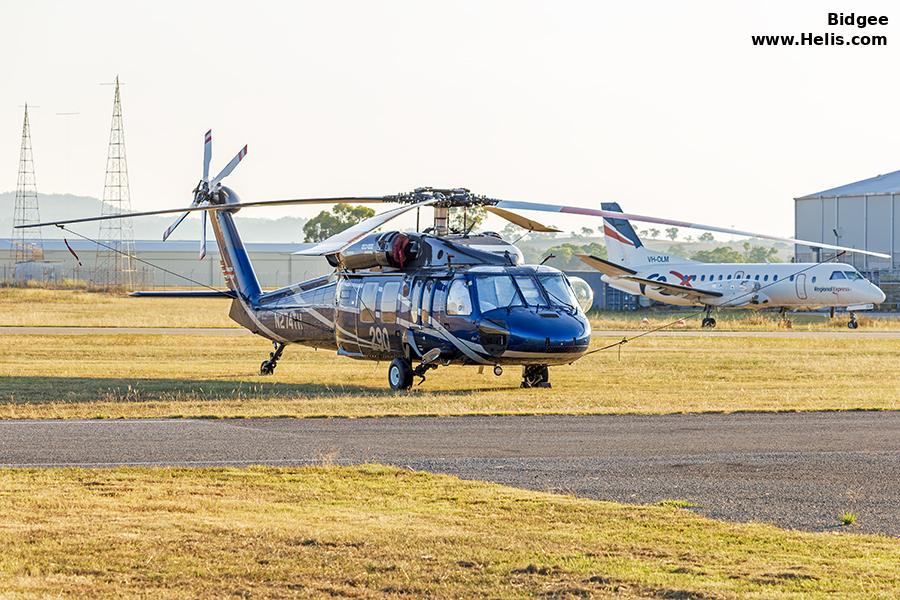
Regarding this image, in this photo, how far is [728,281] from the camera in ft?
214

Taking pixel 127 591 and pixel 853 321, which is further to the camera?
pixel 853 321

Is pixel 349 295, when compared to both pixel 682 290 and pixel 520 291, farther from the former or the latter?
pixel 682 290

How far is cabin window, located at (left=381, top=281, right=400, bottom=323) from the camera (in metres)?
26.3

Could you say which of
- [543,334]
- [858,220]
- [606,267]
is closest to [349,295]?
[543,334]

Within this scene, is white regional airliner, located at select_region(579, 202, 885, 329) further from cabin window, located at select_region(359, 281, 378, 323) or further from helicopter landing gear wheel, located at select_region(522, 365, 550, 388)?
cabin window, located at select_region(359, 281, 378, 323)

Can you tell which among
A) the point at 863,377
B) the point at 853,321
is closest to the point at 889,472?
the point at 863,377

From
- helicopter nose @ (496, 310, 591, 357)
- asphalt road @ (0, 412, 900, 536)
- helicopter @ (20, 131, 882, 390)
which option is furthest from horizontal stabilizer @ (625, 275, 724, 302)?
asphalt road @ (0, 412, 900, 536)

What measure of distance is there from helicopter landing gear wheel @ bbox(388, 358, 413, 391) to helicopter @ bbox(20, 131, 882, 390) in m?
0.02

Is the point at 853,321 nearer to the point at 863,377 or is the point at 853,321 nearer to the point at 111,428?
the point at 863,377

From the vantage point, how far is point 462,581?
9.12 meters

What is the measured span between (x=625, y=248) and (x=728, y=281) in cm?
761

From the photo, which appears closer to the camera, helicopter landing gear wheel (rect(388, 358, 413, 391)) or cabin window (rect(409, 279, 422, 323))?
cabin window (rect(409, 279, 422, 323))

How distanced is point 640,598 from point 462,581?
3.88 ft

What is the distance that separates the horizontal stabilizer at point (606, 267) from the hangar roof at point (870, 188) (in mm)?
26990
